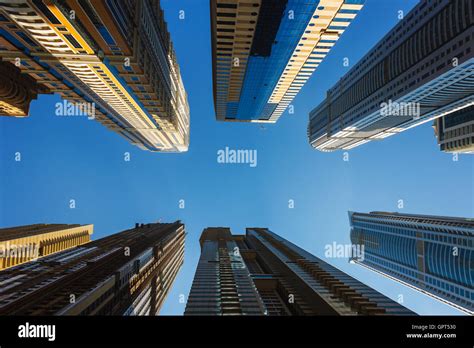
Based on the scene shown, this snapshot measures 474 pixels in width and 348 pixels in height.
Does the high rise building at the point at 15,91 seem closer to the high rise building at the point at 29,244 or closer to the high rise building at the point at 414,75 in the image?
the high rise building at the point at 29,244

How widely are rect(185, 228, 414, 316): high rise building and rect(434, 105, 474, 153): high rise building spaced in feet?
330

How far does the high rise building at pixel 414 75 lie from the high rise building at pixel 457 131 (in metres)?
25.9

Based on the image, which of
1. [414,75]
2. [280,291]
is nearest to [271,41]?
[414,75]

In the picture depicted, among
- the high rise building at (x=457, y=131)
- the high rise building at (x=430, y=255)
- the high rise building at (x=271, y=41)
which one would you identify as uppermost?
the high rise building at (x=271, y=41)

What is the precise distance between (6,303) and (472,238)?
156592mm

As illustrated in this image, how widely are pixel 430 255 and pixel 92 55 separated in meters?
166

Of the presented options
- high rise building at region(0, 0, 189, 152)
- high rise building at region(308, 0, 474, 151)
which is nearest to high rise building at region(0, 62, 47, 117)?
high rise building at region(0, 0, 189, 152)

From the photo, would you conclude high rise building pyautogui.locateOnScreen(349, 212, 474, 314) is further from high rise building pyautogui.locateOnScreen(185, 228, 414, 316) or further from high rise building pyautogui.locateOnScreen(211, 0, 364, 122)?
high rise building pyautogui.locateOnScreen(211, 0, 364, 122)

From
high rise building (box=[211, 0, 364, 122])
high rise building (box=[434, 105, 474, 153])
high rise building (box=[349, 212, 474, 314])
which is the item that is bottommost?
high rise building (box=[349, 212, 474, 314])

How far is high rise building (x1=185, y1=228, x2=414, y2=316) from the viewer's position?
165 ft

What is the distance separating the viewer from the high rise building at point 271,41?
66.2 meters

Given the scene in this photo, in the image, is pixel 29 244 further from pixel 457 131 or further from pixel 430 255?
pixel 457 131

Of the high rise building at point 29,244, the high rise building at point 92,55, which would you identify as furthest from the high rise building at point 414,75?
the high rise building at point 29,244

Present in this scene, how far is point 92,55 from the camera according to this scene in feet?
208
